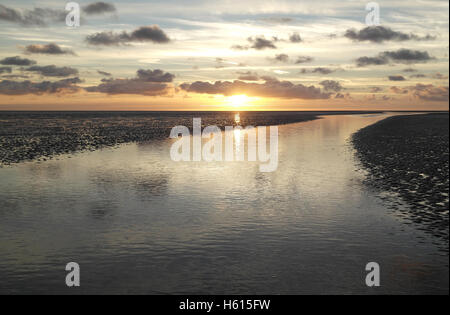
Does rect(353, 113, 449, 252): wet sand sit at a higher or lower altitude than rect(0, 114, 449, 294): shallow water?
higher

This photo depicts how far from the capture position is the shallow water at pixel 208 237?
1341 centimetres

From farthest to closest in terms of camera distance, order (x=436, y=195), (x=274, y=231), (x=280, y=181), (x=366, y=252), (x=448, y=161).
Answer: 1. (x=448, y=161)
2. (x=280, y=181)
3. (x=436, y=195)
4. (x=274, y=231)
5. (x=366, y=252)

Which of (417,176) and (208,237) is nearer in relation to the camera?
(208,237)

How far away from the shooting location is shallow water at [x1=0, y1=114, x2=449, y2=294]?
13.4m

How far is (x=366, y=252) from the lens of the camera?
1603 centimetres

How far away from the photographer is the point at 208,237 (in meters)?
17.9

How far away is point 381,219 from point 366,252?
520 centimetres

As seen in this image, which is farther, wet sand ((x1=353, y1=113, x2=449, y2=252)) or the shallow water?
wet sand ((x1=353, y1=113, x2=449, y2=252))

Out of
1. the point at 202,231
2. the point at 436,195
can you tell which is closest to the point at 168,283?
the point at 202,231

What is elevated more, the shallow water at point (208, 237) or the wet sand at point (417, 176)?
the wet sand at point (417, 176)

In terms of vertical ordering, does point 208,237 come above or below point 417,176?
below

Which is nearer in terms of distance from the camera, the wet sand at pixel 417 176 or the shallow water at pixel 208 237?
the shallow water at pixel 208 237

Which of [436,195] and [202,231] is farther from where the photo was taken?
[436,195]
